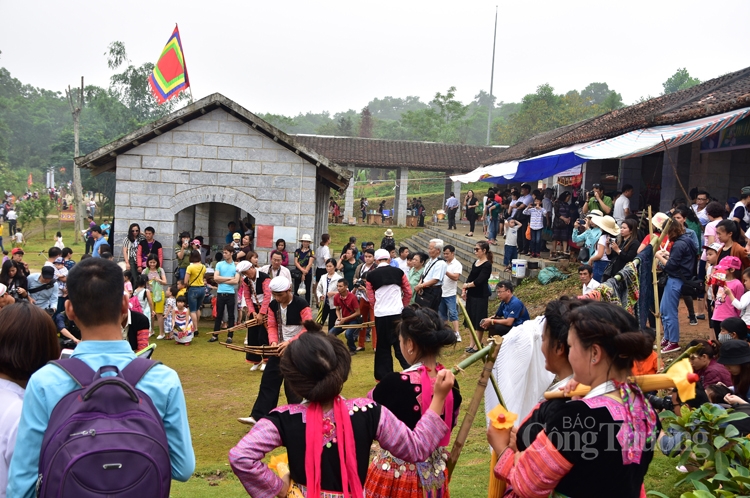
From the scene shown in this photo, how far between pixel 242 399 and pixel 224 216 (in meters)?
12.7

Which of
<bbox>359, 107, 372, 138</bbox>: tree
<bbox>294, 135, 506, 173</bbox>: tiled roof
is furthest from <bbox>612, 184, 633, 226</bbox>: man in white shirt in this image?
<bbox>359, 107, 372, 138</bbox>: tree

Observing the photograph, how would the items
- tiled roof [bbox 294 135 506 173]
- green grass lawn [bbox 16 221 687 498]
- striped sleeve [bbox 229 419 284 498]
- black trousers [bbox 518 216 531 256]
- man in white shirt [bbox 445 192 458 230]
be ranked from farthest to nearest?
tiled roof [bbox 294 135 506 173], man in white shirt [bbox 445 192 458 230], black trousers [bbox 518 216 531 256], green grass lawn [bbox 16 221 687 498], striped sleeve [bbox 229 419 284 498]

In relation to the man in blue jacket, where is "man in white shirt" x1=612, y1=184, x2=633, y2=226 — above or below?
above

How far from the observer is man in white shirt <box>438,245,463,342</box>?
37.7 ft

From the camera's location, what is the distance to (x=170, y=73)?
19.5 meters

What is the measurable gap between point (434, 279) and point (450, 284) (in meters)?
0.55

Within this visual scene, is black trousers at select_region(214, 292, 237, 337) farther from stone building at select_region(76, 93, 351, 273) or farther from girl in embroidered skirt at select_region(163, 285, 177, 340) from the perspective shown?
stone building at select_region(76, 93, 351, 273)

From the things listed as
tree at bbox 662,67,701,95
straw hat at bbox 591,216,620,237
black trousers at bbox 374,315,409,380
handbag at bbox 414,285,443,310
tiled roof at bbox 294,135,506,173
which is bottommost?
black trousers at bbox 374,315,409,380

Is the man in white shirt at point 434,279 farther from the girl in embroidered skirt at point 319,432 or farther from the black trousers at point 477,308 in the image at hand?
the girl in embroidered skirt at point 319,432

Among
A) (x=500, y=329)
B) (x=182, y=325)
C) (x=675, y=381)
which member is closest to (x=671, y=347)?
(x=500, y=329)

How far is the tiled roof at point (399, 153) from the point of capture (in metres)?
32.7

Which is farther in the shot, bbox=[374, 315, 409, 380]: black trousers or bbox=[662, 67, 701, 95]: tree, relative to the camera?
bbox=[662, 67, 701, 95]: tree

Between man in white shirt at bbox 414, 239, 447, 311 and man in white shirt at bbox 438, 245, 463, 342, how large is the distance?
127 millimetres

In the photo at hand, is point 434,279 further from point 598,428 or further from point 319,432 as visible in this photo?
point 598,428
